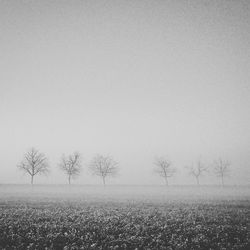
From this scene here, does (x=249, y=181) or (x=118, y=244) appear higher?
(x=118, y=244)

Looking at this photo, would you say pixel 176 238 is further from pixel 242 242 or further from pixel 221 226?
pixel 221 226

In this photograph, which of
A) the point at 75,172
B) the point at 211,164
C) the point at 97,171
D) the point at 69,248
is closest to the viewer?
the point at 69,248

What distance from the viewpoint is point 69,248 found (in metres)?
8.15

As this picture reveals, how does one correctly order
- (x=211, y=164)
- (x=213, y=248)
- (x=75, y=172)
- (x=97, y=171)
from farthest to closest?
(x=211, y=164) → (x=97, y=171) → (x=75, y=172) → (x=213, y=248)

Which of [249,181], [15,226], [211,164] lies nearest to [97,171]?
[211,164]

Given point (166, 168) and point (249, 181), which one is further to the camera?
point (249, 181)

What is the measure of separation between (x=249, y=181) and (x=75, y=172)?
72.1 meters

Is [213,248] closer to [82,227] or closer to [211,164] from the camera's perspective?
[82,227]

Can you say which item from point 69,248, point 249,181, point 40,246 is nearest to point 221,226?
point 69,248

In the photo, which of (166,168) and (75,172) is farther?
(166,168)

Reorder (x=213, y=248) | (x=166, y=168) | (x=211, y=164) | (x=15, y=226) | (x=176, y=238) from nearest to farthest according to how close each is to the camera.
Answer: (x=213, y=248) < (x=176, y=238) < (x=15, y=226) < (x=166, y=168) < (x=211, y=164)

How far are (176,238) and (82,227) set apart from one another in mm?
5251

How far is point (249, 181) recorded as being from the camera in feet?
258

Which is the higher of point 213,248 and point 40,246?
point 40,246
